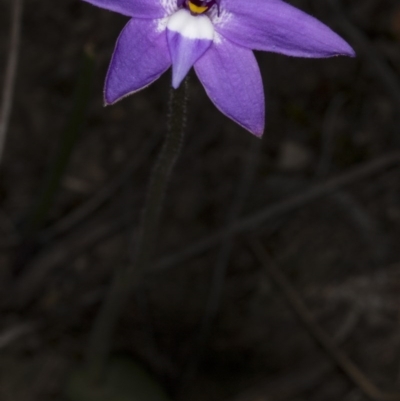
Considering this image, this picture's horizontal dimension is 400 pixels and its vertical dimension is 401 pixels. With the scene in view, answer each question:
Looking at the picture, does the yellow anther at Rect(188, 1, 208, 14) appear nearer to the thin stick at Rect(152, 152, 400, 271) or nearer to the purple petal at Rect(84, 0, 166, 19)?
the purple petal at Rect(84, 0, 166, 19)

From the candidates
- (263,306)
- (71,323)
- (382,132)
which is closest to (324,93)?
(382,132)

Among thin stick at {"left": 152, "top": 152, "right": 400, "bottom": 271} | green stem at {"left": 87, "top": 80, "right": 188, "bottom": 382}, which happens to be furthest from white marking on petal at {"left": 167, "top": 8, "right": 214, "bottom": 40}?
thin stick at {"left": 152, "top": 152, "right": 400, "bottom": 271}

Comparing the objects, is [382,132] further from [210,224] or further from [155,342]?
[155,342]

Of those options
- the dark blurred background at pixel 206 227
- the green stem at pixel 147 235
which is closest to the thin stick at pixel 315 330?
the dark blurred background at pixel 206 227

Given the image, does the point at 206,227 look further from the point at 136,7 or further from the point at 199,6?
the point at 136,7

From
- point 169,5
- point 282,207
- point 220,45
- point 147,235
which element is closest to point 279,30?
point 220,45

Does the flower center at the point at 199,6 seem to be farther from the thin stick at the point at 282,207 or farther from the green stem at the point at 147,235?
the thin stick at the point at 282,207
